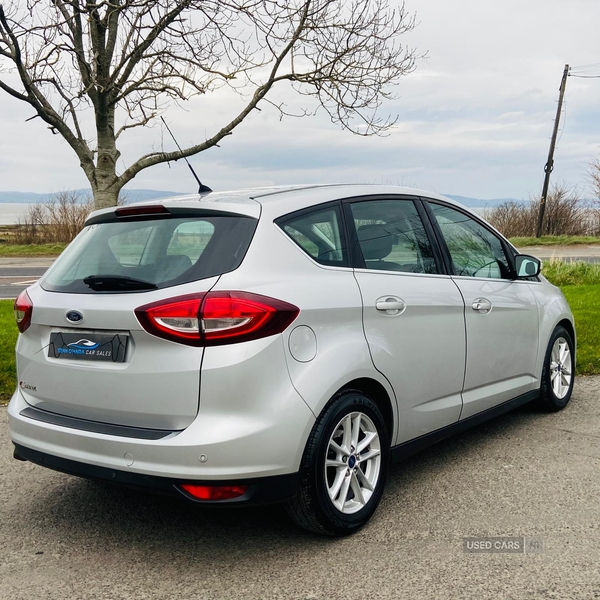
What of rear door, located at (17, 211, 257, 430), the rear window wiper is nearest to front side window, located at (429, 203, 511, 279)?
rear door, located at (17, 211, 257, 430)

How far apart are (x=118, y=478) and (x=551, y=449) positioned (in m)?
2.98

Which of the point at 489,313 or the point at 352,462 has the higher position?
the point at 489,313

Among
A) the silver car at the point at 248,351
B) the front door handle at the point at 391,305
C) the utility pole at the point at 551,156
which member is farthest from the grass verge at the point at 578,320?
the utility pole at the point at 551,156

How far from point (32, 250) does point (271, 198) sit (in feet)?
83.2

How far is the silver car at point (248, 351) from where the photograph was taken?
3.06 metres

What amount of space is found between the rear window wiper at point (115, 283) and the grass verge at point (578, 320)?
11.2 feet

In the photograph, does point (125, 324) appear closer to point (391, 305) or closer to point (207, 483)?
point (207, 483)

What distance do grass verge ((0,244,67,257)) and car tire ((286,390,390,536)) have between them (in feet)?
79.8

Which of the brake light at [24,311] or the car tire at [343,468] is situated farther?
the brake light at [24,311]

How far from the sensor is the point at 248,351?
10.0ft

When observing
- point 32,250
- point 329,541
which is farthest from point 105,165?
point 32,250

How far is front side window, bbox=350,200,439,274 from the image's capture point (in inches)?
154

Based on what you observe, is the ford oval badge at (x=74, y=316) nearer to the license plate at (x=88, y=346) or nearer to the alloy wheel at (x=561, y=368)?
the license plate at (x=88, y=346)

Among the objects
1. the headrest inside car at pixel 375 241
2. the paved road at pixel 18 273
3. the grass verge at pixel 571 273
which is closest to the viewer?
the headrest inside car at pixel 375 241
